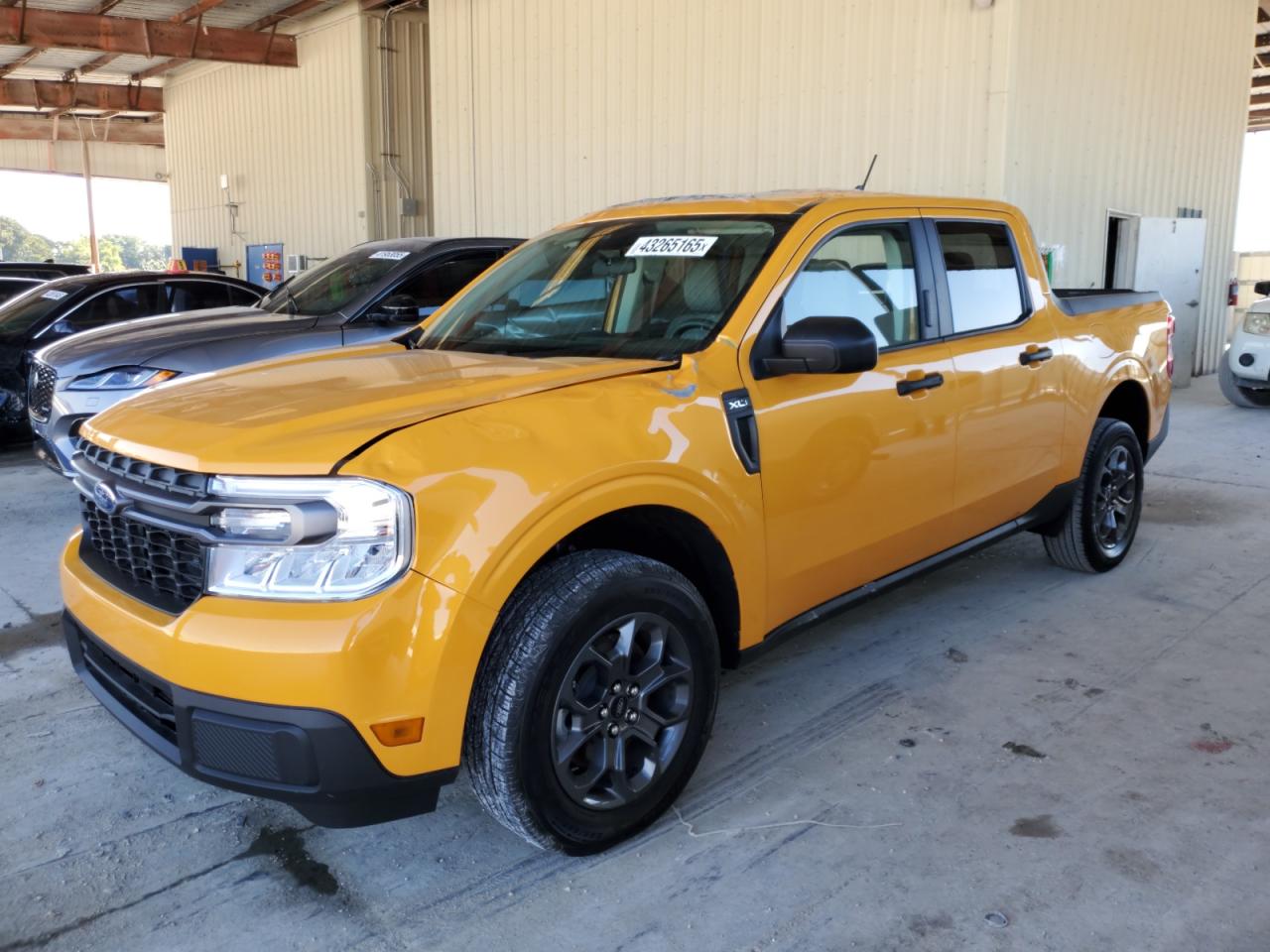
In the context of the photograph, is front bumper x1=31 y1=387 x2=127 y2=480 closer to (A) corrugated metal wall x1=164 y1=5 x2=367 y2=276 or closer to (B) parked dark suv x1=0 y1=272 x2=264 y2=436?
(B) parked dark suv x1=0 y1=272 x2=264 y2=436

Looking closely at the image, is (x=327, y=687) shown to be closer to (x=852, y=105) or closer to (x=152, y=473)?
(x=152, y=473)

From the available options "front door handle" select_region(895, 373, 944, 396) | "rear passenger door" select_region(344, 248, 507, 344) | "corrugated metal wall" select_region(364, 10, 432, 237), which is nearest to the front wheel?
"front door handle" select_region(895, 373, 944, 396)

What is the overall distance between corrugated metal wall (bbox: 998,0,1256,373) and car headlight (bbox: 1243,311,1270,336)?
4.92ft

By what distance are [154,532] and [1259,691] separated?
11.9ft

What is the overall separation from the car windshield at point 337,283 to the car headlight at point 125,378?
3.31 ft

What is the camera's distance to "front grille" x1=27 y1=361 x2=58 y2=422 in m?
5.87

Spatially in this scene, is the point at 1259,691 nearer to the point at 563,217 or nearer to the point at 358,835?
the point at 358,835

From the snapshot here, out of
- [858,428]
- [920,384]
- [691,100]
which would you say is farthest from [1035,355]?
[691,100]

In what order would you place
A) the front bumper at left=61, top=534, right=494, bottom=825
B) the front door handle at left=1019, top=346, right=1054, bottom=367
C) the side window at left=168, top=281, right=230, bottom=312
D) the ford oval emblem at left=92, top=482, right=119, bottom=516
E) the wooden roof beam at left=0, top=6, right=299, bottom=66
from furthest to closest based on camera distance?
the wooden roof beam at left=0, top=6, right=299, bottom=66 → the side window at left=168, top=281, right=230, bottom=312 → the front door handle at left=1019, top=346, right=1054, bottom=367 → the ford oval emblem at left=92, top=482, right=119, bottom=516 → the front bumper at left=61, top=534, right=494, bottom=825

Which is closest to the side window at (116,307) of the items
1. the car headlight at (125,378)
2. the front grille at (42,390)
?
the front grille at (42,390)

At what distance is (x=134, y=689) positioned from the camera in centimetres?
239

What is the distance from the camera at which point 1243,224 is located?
2897 centimetres

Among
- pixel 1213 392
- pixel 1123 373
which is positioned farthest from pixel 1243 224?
pixel 1123 373

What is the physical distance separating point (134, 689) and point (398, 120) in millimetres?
15138
